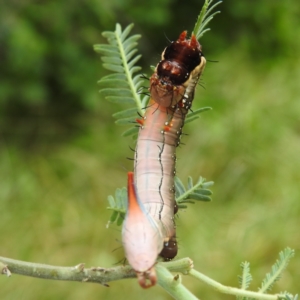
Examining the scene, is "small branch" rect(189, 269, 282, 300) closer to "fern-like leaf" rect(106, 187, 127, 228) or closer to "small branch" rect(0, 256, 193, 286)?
"small branch" rect(0, 256, 193, 286)

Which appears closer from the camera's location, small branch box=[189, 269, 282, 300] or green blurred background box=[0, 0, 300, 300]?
small branch box=[189, 269, 282, 300]

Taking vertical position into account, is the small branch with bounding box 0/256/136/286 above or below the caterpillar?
below

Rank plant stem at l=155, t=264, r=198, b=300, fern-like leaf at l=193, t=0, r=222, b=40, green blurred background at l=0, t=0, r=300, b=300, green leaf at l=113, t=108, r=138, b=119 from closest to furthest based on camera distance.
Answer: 1. plant stem at l=155, t=264, r=198, b=300
2. fern-like leaf at l=193, t=0, r=222, b=40
3. green leaf at l=113, t=108, r=138, b=119
4. green blurred background at l=0, t=0, r=300, b=300

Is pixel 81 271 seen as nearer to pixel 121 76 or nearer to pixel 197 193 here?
pixel 197 193

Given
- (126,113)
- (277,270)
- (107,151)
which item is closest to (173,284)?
(277,270)

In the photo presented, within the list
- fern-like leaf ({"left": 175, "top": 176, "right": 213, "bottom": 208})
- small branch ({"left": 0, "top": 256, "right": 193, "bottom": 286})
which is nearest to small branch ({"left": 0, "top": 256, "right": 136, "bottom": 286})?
small branch ({"left": 0, "top": 256, "right": 193, "bottom": 286})
